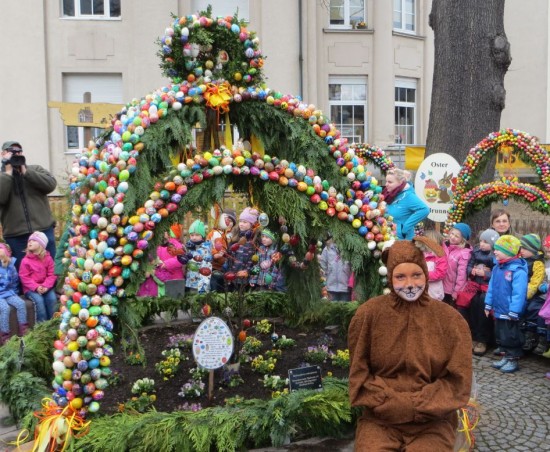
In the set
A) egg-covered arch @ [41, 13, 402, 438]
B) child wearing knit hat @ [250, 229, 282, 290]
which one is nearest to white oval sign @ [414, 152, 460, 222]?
child wearing knit hat @ [250, 229, 282, 290]

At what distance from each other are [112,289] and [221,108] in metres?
1.34

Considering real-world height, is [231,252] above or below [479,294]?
above

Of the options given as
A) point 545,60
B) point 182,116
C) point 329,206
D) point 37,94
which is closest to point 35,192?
point 182,116

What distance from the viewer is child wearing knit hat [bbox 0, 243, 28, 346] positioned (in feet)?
20.9

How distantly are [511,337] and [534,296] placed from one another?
49 centimetres

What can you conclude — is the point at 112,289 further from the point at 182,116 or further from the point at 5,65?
the point at 5,65

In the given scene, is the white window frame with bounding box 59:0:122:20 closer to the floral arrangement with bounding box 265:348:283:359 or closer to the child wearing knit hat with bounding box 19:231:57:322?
the child wearing knit hat with bounding box 19:231:57:322

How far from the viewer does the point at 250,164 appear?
12.3 ft

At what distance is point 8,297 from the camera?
6.49 meters

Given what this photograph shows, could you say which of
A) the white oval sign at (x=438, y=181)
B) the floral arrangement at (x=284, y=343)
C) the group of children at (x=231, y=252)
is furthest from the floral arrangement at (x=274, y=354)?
the white oval sign at (x=438, y=181)

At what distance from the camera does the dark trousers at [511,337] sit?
5.75 m

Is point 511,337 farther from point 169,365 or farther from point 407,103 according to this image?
point 407,103

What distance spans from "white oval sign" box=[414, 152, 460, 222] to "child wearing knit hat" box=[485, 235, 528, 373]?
2.81 meters

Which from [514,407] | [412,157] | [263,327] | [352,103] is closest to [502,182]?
[514,407]
